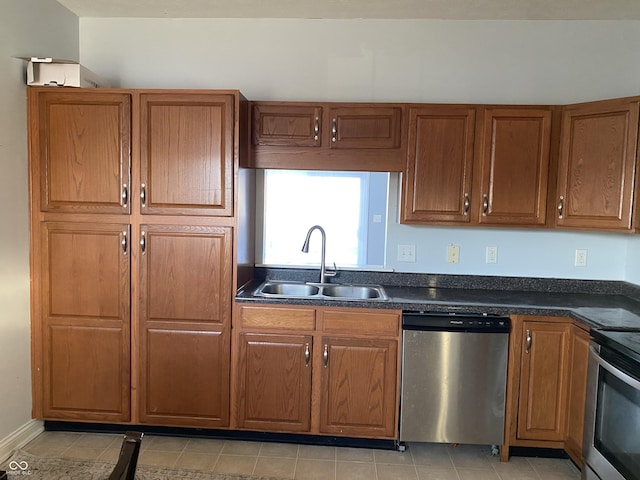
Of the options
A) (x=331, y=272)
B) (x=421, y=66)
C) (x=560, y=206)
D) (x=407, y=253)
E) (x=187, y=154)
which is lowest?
(x=331, y=272)

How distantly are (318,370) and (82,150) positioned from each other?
1790 millimetres

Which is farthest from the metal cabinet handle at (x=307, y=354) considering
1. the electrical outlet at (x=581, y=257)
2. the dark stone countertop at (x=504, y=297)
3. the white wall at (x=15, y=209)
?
the electrical outlet at (x=581, y=257)

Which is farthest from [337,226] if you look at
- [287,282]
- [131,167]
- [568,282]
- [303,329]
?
[568,282]

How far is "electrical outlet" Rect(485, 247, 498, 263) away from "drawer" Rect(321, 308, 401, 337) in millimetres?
878

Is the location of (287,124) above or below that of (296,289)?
above

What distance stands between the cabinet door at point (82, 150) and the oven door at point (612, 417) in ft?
8.28

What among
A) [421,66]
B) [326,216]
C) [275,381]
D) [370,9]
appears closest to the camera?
[275,381]

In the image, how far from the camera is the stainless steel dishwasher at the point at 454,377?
97.6 inches

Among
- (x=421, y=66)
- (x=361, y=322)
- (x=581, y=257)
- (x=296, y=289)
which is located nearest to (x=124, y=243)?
(x=296, y=289)

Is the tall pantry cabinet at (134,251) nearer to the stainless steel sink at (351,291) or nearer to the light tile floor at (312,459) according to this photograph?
the light tile floor at (312,459)

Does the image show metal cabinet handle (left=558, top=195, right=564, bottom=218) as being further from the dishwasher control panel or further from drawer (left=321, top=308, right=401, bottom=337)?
drawer (left=321, top=308, right=401, bottom=337)

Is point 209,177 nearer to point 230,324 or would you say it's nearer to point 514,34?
point 230,324

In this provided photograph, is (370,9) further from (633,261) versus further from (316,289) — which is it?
(633,261)

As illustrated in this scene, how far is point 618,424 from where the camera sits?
1.98 m
